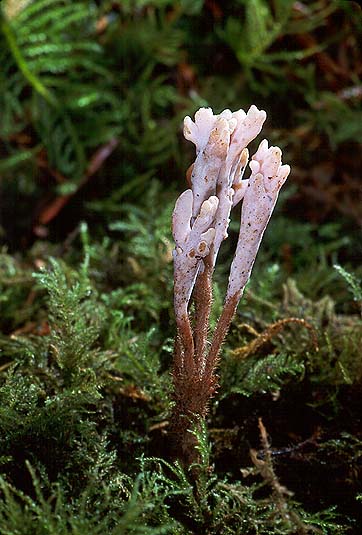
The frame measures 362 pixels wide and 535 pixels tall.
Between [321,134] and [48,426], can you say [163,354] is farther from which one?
[321,134]

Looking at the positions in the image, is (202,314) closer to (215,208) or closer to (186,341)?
(186,341)

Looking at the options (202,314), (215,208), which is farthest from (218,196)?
(202,314)

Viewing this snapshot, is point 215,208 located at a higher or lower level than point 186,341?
higher

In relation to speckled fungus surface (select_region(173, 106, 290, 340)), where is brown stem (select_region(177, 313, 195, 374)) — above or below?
below

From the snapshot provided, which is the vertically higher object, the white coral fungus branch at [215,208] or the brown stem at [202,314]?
the white coral fungus branch at [215,208]

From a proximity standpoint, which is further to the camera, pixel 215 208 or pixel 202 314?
pixel 202 314

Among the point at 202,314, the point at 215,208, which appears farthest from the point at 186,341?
the point at 215,208

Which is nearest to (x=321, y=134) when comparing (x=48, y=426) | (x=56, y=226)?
(x=56, y=226)

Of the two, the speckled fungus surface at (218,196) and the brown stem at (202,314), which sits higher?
the speckled fungus surface at (218,196)
